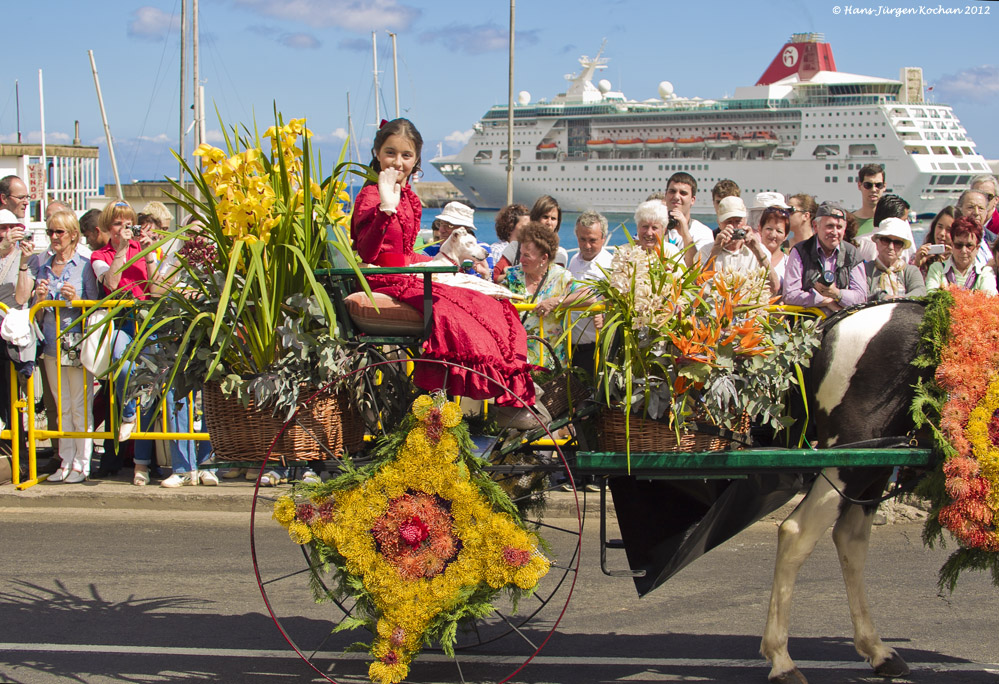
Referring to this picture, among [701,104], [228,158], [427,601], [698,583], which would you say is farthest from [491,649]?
[701,104]

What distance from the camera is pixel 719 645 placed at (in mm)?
4613

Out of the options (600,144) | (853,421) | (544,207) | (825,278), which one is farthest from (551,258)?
(600,144)

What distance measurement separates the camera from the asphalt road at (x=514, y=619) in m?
4.33

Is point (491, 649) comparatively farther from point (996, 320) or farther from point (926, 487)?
point (996, 320)

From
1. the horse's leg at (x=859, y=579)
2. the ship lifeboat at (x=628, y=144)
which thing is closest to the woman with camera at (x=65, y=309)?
the horse's leg at (x=859, y=579)

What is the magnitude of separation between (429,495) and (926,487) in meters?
1.99

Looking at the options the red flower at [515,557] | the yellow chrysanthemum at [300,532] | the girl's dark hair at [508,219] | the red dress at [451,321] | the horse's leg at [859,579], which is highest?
the girl's dark hair at [508,219]

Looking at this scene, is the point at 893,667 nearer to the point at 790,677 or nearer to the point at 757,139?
the point at 790,677

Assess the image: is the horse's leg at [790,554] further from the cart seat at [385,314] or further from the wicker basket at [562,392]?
the cart seat at [385,314]

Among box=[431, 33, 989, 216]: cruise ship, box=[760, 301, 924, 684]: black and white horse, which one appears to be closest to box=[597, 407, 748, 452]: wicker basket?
box=[760, 301, 924, 684]: black and white horse

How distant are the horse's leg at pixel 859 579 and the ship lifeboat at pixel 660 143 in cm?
6054

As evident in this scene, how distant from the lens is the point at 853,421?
4102mm

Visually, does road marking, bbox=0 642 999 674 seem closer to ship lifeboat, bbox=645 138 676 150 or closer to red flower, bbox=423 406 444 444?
red flower, bbox=423 406 444 444

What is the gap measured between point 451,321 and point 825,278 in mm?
2998
